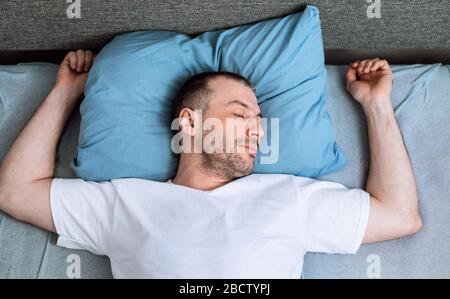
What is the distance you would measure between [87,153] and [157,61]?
0.95ft

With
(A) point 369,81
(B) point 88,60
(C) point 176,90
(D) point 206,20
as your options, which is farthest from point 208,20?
(A) point 369,81

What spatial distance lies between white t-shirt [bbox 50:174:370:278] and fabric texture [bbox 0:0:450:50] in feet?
1.46

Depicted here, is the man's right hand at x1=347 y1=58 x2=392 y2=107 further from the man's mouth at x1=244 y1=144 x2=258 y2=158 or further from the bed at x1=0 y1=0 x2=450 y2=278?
the man's mouth at x1=244 y1=144 x2=258 y2=158

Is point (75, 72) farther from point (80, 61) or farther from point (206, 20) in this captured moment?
point (206, 20)

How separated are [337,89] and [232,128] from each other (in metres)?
0.39

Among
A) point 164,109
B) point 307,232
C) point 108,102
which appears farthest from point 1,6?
point 307,232

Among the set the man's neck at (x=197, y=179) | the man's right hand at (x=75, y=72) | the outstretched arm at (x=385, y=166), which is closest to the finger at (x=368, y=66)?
the outstretched arm at (x=385, y=166)

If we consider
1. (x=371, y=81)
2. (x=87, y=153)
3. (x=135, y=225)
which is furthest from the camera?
(x=371, y=81)

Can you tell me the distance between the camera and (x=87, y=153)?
4.07ft

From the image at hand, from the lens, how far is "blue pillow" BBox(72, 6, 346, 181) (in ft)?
4.08

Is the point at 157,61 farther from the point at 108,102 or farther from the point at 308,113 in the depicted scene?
the point at 308,113

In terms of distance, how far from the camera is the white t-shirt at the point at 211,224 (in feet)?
3.56

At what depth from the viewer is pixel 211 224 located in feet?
3.66

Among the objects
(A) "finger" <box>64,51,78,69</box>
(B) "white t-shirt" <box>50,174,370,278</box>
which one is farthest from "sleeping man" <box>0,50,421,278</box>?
(A) "finger" <box>64,51,78,69</box>
